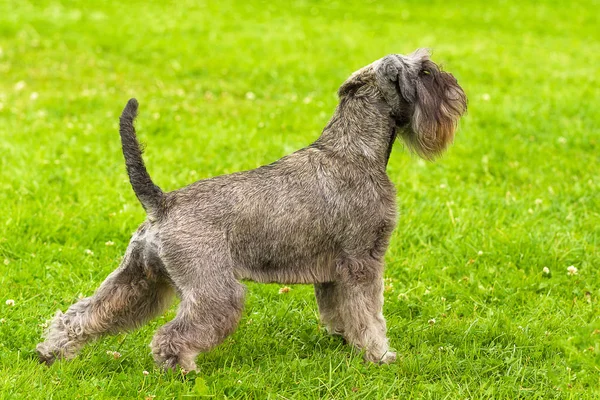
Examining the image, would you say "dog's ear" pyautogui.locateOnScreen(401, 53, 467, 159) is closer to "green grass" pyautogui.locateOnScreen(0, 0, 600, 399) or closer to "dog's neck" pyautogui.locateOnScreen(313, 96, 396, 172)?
"dog's neck" pyautogui.locateOnScreen(313, 96, 396, 172)

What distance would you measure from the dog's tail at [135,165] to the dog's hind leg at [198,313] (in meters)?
0.45

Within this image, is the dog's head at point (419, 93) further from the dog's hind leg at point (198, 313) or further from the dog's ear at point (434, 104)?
the dog's hind leg at point (198, 313)

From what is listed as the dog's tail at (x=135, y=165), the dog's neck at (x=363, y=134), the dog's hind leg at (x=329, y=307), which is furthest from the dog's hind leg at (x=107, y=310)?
the dog's neck at (x=363, y=134)

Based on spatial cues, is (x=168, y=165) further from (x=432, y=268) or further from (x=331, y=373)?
(x=331, y=373)

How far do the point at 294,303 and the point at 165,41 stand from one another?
30.6 ft

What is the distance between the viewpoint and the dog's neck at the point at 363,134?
17.3 feet

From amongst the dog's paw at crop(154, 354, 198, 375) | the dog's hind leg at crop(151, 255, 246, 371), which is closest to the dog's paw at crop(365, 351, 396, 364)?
the dog's hind leg at crop(151, 255, 246, 371)

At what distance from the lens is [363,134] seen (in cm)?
530

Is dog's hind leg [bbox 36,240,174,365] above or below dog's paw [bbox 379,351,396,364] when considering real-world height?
above

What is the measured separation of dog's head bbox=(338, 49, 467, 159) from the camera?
5184 millimetres

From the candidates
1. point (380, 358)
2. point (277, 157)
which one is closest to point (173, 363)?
point (380, 358)

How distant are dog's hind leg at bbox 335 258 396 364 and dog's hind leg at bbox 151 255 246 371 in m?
0.79

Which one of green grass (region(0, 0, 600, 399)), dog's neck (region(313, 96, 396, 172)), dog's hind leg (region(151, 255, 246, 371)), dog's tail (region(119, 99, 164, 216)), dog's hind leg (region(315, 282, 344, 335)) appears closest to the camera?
dog's hind leg (region(151, 255, 246, 371))

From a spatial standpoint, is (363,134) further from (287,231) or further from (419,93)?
(287,231)
